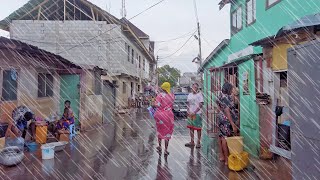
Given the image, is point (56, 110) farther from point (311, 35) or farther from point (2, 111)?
point (311, 35)

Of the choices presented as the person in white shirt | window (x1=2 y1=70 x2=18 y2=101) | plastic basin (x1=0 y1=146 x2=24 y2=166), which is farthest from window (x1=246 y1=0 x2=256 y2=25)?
plastic basin (x1=0 y1=146 x2=24 y2=166)

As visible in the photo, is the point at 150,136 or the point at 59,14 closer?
the point at 150,136

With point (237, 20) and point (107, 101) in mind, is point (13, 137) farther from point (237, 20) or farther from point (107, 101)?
point (237, 20)

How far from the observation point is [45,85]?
1215cm

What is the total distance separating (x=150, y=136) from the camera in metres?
11.4

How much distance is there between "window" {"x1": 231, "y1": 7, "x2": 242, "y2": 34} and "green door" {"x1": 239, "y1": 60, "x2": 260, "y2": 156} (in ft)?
13.4

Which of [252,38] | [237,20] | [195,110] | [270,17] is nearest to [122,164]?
[195,110]

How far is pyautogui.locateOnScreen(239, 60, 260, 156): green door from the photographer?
7656mm

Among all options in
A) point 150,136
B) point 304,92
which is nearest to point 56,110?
point 150,136

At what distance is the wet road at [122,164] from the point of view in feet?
20.1

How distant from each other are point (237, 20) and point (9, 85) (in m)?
9.13

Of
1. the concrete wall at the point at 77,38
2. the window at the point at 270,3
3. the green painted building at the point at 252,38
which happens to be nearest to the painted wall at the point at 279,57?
the green painted building at the point at 252,38

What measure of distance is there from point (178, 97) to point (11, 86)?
13.5 meters

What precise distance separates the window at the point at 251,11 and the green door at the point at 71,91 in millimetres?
7354
